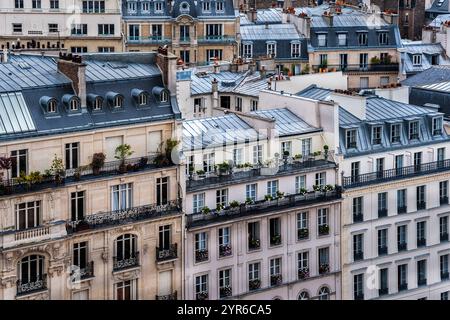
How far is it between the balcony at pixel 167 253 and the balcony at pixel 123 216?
1.57 metres

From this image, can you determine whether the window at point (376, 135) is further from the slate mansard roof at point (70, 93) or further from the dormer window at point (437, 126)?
the slate mansard roof at point (70, 93)

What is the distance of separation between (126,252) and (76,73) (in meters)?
8.35

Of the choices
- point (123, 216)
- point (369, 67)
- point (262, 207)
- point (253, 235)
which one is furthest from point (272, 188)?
point (369, 67)

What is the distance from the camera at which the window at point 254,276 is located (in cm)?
6494

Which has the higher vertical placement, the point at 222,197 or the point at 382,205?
the point at 222,197

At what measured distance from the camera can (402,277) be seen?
7056 centimetres

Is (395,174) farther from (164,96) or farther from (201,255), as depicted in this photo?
(164,96)

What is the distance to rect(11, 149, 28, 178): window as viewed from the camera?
5609 centimetres

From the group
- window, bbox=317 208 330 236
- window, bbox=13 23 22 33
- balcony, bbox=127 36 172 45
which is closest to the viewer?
window, bbox=317 208 330 236

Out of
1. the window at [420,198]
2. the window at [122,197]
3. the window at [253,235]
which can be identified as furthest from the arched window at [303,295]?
the window at [122,197]

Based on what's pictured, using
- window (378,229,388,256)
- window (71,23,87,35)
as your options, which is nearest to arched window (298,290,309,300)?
window (378,229,388,256)

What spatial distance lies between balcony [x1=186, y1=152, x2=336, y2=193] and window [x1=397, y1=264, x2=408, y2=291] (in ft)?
23.2

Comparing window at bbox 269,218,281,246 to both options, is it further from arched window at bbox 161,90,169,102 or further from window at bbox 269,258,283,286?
arched window at bbox 161,90,169,102

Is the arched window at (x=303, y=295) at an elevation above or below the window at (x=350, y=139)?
below
